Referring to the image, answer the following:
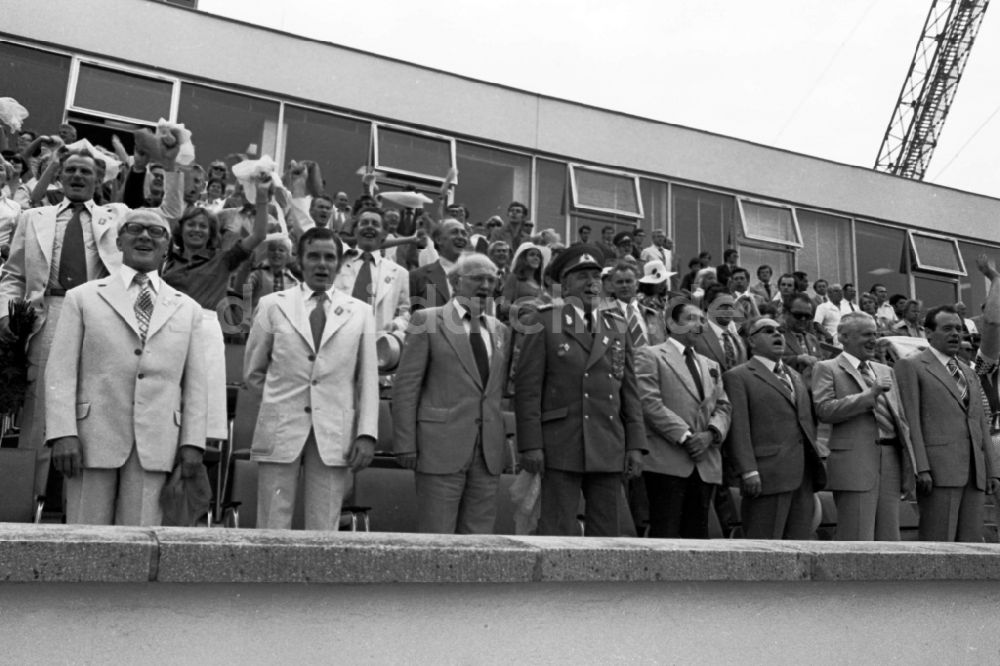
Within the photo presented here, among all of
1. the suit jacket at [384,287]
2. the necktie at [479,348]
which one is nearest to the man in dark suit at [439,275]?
the suit jacket at [384,287]

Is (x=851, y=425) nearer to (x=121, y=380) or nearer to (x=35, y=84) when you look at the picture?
(x=121, y=380)

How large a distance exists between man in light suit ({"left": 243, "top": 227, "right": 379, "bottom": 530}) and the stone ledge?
5.92ft

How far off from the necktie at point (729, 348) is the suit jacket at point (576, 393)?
2193 mm

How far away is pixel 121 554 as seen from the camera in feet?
8.18

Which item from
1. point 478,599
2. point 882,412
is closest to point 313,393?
point 478,599

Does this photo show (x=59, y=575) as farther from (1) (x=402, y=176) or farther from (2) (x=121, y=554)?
(1) (x=402, y=176)

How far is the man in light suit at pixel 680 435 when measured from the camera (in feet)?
19.3

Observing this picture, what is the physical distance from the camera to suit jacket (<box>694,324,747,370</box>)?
23.8 feet

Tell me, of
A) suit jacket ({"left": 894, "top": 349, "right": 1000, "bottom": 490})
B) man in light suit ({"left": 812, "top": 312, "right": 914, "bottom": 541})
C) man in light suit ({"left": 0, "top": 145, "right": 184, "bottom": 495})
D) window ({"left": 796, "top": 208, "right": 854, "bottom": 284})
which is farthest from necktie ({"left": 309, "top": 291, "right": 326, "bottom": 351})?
window ({"left": 796, "top": 208, "right": 854, "bottom": 284})

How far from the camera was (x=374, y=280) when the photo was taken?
7074 mm

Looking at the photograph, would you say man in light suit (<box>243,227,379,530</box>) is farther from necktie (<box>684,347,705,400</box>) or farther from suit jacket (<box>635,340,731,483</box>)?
necktie (<box>684,347,705,400</box>)

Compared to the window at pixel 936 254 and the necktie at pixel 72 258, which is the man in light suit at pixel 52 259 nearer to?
the necktie at pixel 72 258

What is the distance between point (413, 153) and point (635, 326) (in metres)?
8.25

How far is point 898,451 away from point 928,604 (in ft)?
9.36
